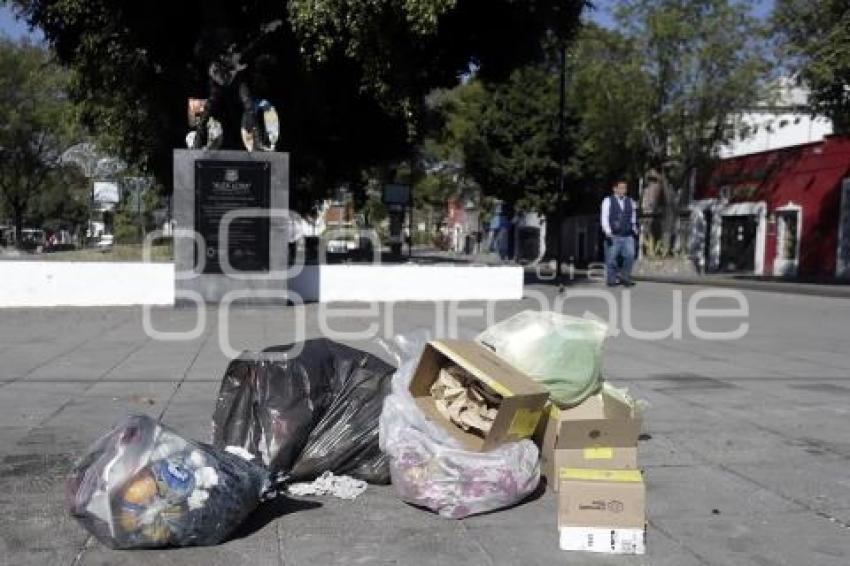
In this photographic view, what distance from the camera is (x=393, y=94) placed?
16406 mm

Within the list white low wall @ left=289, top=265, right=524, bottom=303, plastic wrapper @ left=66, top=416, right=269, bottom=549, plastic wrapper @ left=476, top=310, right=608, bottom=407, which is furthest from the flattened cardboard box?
white low wall @ left=289, top=265, right=524, bottom=303

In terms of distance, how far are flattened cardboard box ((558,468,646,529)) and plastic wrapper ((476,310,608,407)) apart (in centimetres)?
93

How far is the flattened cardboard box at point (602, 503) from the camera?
12.4 ft

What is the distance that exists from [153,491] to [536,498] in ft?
6.37

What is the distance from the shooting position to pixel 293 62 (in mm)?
19812

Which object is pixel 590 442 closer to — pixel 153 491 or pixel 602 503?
pixel 602 503

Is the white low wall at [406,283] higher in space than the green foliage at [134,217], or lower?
lower

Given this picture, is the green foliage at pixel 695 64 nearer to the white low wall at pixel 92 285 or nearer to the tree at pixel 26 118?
the white low wall at pixel 92 285

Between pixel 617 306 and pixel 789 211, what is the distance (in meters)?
21.2

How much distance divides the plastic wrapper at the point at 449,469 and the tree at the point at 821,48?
20440 mm

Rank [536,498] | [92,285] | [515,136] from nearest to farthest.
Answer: [536,498] < [92,285] < [515,136]

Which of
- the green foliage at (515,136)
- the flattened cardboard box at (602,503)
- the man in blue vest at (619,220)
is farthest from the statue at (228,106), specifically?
the green foliage at (515,136)

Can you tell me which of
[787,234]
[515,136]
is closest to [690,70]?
[787,234]

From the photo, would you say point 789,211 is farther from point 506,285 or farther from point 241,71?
point 241,71
